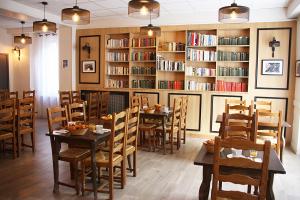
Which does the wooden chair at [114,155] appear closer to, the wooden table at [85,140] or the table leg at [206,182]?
the wooden table at [85,140]

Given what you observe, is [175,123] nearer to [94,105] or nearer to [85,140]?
[94,105]

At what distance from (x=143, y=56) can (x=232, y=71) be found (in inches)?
87.2

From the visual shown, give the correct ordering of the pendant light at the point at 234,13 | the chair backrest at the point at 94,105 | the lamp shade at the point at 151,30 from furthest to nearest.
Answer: the chair backrest at the point at 94,105 → the lamp shade at the point at 151,30 → the pendant light at the point at 234,13

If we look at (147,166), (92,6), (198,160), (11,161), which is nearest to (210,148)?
Result: (198,160)

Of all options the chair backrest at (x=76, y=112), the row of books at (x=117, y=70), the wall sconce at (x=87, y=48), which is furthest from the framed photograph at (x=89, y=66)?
the chair backrest at (x=76, y=112)

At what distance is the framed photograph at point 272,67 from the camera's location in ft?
19.9

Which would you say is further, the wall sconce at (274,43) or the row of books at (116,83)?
the row of books at (116,83)

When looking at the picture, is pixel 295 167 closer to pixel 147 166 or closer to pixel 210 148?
pixel 147 166

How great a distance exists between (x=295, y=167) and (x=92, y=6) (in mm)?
5104

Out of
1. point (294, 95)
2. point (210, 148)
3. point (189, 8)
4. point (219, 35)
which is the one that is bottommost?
point (210, 148)

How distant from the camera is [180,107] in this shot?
17.9 feet

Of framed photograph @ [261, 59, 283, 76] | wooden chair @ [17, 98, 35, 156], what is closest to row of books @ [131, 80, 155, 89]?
framed photograph @ [261, 59, 283, 76]

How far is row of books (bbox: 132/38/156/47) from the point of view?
23.1ft

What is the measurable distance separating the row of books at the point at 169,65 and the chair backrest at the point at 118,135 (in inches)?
145
